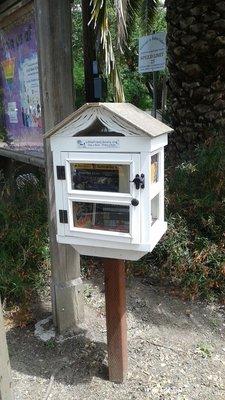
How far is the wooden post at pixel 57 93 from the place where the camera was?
2.10 metres

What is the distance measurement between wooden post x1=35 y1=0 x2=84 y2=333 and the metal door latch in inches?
30.7

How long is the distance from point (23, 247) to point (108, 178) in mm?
1453

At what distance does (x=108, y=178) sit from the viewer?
176 cm

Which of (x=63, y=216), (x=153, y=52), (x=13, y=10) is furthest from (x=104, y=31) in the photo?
(x=153, y=52)

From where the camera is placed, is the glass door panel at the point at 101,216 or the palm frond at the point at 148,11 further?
the palm frond at the point at 148,11

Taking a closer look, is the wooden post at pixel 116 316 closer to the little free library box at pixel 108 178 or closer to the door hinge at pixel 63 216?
the little free library box at pixel 108 178

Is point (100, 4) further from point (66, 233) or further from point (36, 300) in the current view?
point (36, 300)

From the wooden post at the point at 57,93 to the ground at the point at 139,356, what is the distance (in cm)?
23

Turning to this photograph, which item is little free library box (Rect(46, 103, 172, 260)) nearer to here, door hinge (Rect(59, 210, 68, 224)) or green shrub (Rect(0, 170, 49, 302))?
door hinge (Rect(59, 210, 68, 224))

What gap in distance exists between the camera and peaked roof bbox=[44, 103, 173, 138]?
1626 mm

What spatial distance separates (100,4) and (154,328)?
2.01m

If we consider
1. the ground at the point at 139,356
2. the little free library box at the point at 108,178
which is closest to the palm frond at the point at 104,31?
the little free library box at the point at 108,178

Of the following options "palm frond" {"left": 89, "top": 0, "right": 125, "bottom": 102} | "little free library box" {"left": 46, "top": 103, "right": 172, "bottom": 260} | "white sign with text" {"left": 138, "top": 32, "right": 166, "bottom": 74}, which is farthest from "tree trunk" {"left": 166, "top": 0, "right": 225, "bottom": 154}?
"little free library box" {"left": 46, "top": 103, "right": 172, "bottom": 260}

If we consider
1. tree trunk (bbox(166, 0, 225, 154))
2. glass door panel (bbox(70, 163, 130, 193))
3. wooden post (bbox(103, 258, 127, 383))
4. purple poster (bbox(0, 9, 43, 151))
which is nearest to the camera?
glass door panel (bbox(70, 163, 130, 193))
